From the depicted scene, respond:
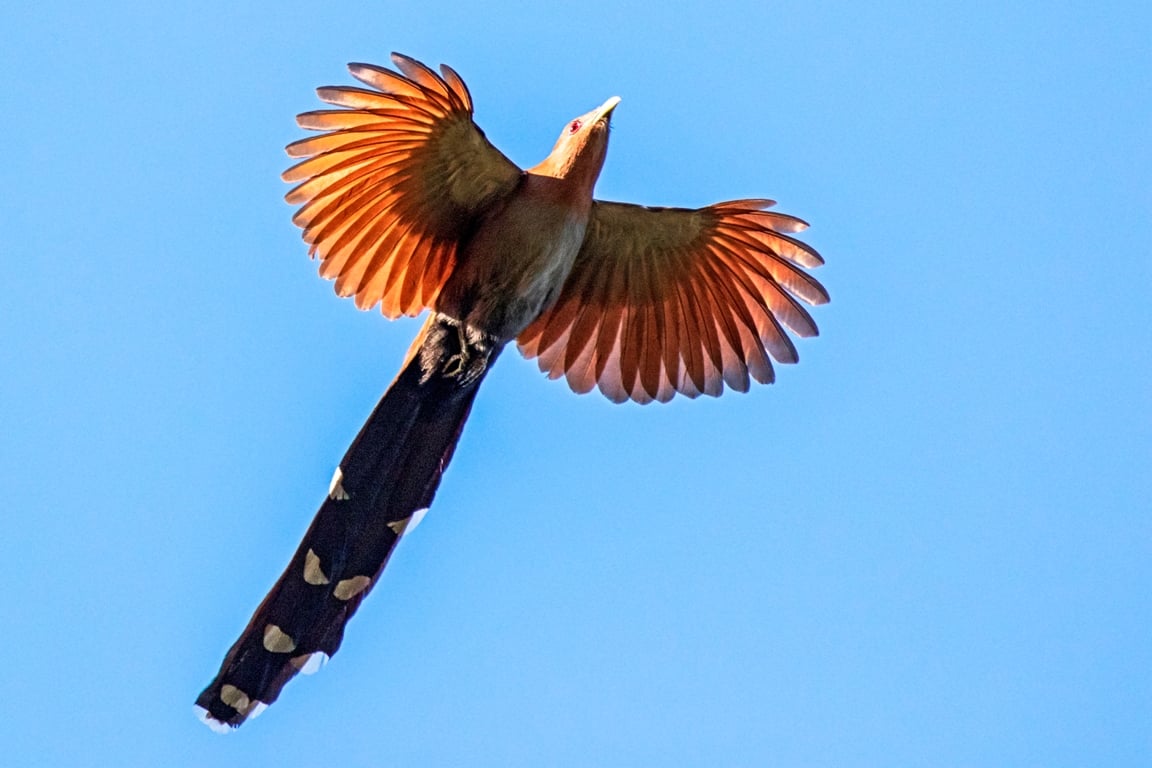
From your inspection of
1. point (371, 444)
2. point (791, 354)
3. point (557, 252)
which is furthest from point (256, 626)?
point (791, 354)

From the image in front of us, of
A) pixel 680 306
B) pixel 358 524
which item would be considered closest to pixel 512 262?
pixel 680 306

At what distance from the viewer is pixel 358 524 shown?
871 cm

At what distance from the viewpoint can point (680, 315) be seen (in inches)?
380

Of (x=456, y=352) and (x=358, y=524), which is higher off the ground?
(x=456, y=352)

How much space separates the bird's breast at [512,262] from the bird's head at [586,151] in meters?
0.16

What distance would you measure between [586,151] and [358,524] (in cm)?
215

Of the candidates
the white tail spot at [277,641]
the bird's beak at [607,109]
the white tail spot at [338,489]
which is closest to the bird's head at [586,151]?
the bird's beak at [607,109]

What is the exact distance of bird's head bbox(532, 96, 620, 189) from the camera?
8.72m

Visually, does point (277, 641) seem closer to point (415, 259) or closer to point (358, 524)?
point (358, 524)

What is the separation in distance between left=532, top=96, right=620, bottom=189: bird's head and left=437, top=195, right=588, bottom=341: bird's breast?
0.16 metres

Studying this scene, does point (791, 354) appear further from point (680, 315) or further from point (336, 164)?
point (336, 164)

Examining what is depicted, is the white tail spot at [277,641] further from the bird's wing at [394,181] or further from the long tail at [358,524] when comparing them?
the bird's wing at [394,181]

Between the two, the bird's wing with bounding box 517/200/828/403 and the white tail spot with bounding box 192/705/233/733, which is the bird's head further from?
the white tail spot with bounding box 192/705/233/733

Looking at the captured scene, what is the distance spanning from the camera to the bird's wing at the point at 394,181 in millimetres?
8383
